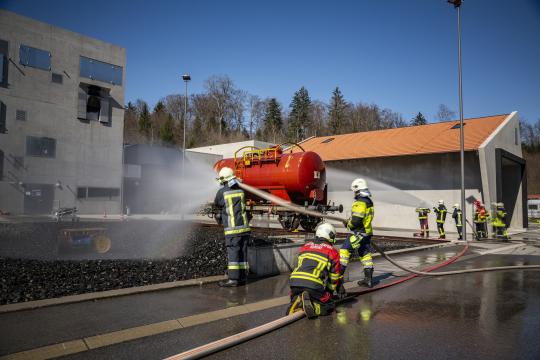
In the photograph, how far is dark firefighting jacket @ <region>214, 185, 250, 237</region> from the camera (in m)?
6.14

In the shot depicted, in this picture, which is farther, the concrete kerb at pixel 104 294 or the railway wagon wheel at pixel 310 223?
the railway wagon wheel at pixel 310 223

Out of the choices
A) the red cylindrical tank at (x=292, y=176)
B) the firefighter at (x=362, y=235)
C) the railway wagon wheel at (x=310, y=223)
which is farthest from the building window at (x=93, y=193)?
the firefighter at (x=362, y=235)

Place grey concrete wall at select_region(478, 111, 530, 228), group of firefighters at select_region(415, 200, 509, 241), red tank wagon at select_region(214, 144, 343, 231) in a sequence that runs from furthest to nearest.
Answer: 1. grey concrete wall at select_region(478, 111, 530, 228)
2. group of firefighters at select_region(415, 200, 509, 241)
3. red tank wagon at select_region(214, 144, 343, 231)

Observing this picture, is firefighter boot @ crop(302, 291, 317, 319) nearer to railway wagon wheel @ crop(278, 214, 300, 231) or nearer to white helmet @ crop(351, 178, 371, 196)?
white helmet @ crop(351, 178, 371, 196)

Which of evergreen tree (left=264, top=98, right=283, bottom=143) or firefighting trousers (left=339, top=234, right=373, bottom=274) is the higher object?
evergreen tree (left=264, top=98, right=283, bottom=143)

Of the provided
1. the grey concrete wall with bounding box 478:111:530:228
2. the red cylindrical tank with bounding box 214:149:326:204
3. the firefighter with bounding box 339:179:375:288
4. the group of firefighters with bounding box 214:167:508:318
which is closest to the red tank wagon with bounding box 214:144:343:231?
the red cylindrical tank with bounding box 214:149:326:204

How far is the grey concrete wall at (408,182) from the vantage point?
20.0m

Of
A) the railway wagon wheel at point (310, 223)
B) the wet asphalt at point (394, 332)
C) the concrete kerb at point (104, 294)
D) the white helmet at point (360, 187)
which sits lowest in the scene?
the wet asphalt at point (394, 332)

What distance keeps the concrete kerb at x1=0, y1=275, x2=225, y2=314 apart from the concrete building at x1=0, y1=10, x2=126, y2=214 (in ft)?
29.4

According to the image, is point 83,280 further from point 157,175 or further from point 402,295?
point 157,175

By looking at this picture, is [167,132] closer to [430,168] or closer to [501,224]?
[430,168]

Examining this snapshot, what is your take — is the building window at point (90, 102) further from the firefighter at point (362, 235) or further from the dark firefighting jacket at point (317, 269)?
the dark firefighting jacket at point (317, 269)

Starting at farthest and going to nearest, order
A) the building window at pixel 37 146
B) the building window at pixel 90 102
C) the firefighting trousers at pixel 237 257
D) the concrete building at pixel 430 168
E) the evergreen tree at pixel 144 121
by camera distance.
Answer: the evergreen tree at pixel 144 121
the concrete building at pixel 430 168
the building window at pixel 90 102
the building window at pixel 37 146
the firefighting trousers at pixel 237 257

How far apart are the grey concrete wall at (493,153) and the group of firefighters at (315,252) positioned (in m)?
15.1
